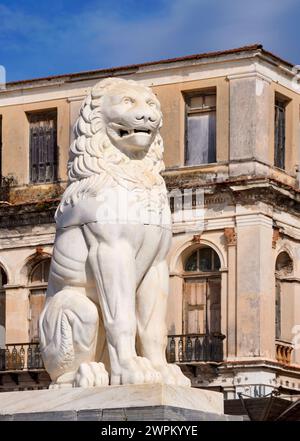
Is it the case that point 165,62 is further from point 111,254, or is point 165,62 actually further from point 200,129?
Result: point 111,254

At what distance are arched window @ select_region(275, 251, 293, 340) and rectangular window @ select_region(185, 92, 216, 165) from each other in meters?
2.81

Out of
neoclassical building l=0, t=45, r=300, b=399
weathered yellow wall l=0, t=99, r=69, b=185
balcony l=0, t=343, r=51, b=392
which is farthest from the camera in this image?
weathered yellow wall l=0, t=99, r=69, b=185

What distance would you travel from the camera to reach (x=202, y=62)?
3897 centimetres

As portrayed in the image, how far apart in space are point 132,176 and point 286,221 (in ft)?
81.9

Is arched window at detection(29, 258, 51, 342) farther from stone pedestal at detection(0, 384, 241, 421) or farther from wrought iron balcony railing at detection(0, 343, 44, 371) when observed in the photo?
stone pedestal at detection(0, 384, 241, 421)

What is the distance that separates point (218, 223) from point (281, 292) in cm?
222

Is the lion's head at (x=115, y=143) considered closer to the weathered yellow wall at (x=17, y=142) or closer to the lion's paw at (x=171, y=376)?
the lion's paw at (x=171, y=376)

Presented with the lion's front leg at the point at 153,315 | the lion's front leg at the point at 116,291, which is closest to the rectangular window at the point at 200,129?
the lion's front leg at the point at 153,315

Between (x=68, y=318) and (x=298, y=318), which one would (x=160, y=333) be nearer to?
(x=68, y=318)

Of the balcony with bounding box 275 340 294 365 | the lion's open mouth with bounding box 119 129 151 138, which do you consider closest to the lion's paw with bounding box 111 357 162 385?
the lion's open mouth with bounding box 119 129 151 138

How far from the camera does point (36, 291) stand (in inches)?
1582

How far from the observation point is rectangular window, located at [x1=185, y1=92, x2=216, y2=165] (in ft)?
129

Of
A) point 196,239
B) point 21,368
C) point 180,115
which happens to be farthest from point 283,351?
point 21,368
